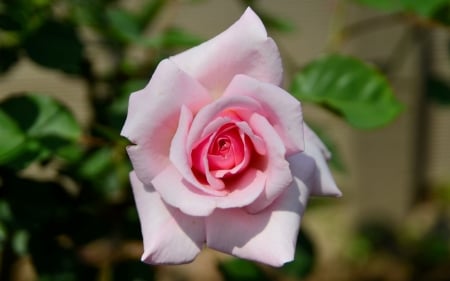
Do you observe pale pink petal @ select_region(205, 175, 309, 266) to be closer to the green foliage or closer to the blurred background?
the blurred background

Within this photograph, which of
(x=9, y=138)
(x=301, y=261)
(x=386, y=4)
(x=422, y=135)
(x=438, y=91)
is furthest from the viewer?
(x=422, y=135)

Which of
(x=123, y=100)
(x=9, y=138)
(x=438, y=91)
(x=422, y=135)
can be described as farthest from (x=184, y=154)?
(x=422, y=135)

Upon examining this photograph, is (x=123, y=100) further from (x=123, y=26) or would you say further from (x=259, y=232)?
(x=259, y=232)

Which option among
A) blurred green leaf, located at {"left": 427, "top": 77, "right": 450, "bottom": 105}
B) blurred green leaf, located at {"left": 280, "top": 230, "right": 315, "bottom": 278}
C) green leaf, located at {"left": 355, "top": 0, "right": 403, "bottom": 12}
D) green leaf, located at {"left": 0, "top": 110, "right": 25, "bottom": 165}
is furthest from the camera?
blurred green leaf, located at {"left": 427, "top": 77, "right": 450, "bottom": 105}

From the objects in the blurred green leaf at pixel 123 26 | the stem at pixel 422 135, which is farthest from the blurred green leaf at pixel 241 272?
the stem at pixel 422 135

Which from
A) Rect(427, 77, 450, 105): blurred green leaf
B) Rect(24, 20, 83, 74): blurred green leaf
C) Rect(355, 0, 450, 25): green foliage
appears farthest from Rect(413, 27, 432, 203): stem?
Rect(24, 20, 83, 74): blurred green leaf
